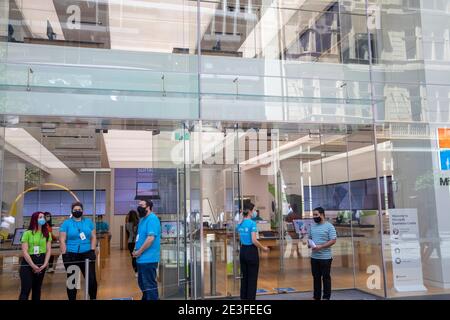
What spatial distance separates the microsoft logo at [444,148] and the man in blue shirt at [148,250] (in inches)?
193

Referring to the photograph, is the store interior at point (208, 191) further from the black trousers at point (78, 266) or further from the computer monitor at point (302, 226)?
the black trousers at point (78, 266)

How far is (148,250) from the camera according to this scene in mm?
4707

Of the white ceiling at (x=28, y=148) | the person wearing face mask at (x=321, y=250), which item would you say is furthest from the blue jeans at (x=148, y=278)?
the white ceiling at (x=28, y=148)

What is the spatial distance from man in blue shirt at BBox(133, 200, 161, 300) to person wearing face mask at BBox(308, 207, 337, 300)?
192 cm

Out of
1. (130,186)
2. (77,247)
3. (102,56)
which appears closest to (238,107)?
(102,56)

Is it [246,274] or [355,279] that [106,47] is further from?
[355,279]

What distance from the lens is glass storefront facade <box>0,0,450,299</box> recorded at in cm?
607

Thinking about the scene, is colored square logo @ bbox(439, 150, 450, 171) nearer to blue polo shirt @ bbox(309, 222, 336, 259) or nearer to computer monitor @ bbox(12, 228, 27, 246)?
blue polo shirt @ bbox(309, 222, 336, 259)

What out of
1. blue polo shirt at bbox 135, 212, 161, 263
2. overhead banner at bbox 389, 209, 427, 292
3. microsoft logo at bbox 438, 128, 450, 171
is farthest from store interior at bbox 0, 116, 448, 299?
blue polo shirt at bbox 135, 212, 161, 263

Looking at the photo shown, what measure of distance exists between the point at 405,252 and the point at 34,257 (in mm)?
5318

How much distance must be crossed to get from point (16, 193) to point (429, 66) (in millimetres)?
8969

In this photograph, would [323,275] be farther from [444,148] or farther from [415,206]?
[444,148]

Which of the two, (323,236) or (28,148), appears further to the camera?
(28,148)

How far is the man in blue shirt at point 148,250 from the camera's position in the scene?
184 inches
